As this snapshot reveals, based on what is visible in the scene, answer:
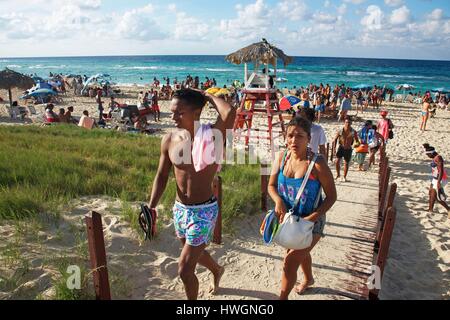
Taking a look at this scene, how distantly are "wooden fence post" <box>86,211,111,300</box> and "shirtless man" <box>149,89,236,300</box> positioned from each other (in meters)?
0.67

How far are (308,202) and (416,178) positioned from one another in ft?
24.8

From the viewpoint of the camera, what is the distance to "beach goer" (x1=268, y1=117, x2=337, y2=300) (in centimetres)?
292

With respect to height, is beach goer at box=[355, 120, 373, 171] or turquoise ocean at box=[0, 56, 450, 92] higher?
turquoise ocean at box=[0, 56, 450, 92]

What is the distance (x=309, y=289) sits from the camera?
3797mm

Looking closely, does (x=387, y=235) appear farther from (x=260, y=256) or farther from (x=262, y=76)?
(x=262, y=76)

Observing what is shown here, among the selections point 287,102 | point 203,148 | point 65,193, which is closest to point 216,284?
point 203,148

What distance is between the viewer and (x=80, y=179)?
5.86 meters

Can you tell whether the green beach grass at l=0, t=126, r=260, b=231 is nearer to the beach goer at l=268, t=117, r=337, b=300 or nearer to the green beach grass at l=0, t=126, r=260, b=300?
the green beach grass at l=0, t=126, r=260, b=300

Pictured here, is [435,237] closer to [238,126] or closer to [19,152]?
[238,126]

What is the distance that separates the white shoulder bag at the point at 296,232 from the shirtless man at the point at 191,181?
Answer: 59 centimetres

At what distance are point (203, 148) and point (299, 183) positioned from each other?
0.86m

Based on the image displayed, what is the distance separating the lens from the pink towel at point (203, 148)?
2754 mm

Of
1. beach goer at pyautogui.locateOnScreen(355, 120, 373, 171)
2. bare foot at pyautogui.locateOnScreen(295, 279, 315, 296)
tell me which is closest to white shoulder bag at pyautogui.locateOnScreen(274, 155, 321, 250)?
bare foot at pyautogui.locateOnScreen(295, 279, 315, 296)

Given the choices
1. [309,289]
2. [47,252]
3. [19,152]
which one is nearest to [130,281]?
[47,252]
